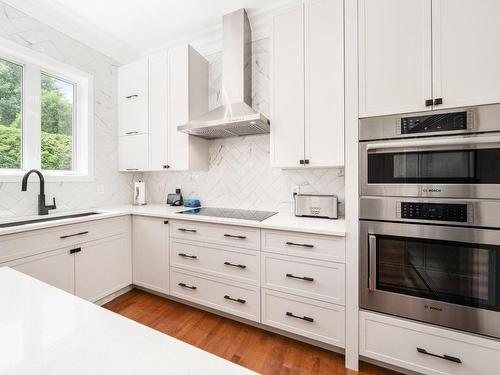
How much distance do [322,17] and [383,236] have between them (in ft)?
5.50

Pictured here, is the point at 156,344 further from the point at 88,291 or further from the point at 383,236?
the point at 88,291

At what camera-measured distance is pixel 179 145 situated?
8.24ft

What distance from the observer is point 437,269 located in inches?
53.8

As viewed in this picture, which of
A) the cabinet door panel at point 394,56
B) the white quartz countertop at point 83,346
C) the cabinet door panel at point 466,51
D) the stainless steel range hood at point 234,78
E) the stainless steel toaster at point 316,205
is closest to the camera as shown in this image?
the white quartz countertop at point 83,346

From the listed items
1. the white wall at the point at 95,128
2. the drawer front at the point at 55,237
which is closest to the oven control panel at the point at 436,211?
the drawer front at the point at 55,237

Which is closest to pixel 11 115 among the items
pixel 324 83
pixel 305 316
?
pixel 324 83

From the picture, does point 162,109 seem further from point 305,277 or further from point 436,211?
point 436,211

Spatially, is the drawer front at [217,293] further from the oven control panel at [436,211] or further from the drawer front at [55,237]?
the oven control panel at [436,211]

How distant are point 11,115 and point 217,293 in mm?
2431

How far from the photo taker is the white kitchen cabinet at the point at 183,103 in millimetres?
2469

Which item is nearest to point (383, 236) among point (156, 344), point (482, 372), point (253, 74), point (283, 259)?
point (283, 259)

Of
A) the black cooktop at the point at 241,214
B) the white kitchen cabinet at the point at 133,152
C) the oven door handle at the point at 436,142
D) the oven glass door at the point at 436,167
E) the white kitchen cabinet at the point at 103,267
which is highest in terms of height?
the white kitchen cabinet at the point at 133,152

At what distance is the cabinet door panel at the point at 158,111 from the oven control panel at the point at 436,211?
2.24 meters

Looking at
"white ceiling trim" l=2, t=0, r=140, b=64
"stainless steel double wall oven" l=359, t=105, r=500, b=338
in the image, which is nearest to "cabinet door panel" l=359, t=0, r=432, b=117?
"stainless steel double wall oven" l=359, t=105, r=500, b=338
